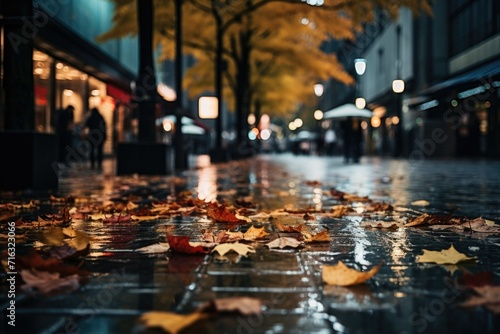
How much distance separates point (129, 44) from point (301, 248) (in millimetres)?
31758

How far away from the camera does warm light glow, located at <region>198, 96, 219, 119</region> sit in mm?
23688

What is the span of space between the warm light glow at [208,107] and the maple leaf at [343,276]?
20.8m

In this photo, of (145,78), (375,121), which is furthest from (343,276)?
(375,121)

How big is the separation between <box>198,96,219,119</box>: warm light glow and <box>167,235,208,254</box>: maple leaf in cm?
2002

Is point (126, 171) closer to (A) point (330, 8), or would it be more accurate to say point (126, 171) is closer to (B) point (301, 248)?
(A) point (330, 8)

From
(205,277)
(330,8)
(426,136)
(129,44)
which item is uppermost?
(129,44)

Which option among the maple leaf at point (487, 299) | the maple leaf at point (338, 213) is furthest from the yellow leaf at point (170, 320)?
the maple leaf at point (338, 213)

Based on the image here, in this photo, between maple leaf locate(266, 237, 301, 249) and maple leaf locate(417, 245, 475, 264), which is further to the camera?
maple leaf locate(266, 237, 301, 249)

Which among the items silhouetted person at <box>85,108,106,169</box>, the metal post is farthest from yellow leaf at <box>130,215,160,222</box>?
silhouetted person at <box>85,108,106,169</box>

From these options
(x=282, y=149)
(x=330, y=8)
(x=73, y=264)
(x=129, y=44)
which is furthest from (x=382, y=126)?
(x=73, y=264)

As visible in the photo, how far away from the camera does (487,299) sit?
8.10 ft

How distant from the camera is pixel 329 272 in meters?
2.88

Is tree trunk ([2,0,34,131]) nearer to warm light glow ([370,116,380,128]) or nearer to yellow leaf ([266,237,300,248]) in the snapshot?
yellow leaf ([266,237,300,248])

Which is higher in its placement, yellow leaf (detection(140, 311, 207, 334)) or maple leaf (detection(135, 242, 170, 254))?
maple leaf (detection(135, 242, 170, 254))
